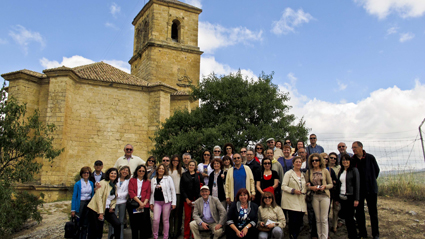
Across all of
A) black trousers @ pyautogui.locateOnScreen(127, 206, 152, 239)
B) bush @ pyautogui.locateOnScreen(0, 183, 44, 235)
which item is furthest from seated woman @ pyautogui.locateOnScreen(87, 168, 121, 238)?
bush @ pyautogui.locateOnScreen(0, 183, 44, 235)

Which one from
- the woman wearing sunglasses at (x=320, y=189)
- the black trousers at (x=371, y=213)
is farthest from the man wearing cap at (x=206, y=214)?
the black trousers at (x=371, y=213)

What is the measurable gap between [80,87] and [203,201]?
506 inches

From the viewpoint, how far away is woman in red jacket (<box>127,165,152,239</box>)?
6297mm

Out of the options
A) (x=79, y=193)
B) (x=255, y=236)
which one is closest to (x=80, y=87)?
(x=79, y=193)

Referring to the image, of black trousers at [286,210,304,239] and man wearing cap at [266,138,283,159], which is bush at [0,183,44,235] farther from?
black trousers at [286,210,304,239]

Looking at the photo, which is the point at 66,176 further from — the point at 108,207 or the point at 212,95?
the point at 108,207

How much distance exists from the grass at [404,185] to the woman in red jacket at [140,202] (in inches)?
301

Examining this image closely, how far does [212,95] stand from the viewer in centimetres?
1385

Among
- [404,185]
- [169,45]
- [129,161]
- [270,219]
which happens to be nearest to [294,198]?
[270,219]

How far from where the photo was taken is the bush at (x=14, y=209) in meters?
7.26

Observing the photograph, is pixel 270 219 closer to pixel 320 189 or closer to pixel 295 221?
pixel 295 221

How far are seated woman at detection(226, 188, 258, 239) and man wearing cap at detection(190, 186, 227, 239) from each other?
32 cm

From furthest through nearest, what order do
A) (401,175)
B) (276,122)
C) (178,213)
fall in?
(276,122)
(401,175)
(178,213)

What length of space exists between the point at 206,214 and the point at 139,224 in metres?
1.43
